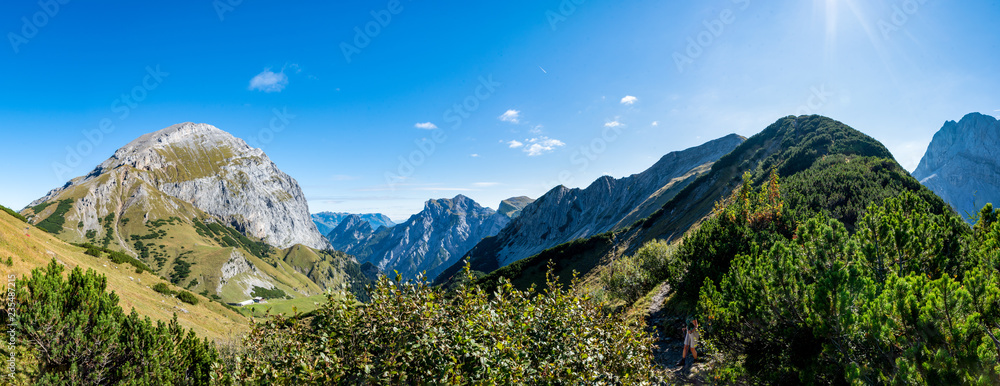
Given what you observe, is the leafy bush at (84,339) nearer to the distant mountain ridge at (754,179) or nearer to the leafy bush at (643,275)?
the leafy bush at (643,275)

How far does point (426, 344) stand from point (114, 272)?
66.5 meters

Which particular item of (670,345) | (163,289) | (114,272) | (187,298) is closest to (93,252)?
(114,272)

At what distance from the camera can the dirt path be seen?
18672 mm

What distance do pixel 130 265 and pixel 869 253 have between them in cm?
8436

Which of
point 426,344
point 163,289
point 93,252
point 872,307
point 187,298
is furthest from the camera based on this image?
point 187,298

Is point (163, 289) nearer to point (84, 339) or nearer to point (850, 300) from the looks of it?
point (84, 339)

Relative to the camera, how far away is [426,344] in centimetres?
576

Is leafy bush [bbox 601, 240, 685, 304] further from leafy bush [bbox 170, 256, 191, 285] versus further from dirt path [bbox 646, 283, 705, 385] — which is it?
leafy bush [bbox 170, 256, 191, 285]

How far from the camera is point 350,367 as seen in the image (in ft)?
18.4

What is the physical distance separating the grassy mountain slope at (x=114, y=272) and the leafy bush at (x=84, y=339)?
1599 cm

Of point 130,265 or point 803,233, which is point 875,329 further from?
point 130,265

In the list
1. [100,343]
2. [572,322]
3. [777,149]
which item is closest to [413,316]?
[572,322]

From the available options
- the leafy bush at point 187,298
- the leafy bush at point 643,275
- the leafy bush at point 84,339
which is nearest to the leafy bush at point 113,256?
the leafy bush at point 187,298

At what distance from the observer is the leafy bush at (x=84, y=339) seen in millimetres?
13258
